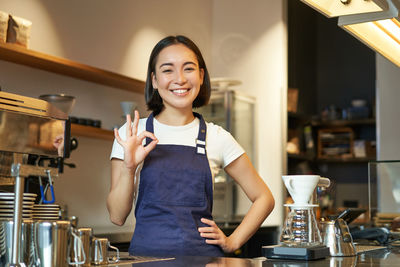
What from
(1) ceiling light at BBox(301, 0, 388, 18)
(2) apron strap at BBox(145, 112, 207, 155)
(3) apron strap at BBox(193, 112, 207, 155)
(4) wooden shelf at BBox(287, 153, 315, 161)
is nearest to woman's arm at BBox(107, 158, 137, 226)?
(2) apron strap at BBox(145, 112, 207, 155)

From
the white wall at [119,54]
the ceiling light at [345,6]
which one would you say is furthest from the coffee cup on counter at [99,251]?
the white wall at [119,54]

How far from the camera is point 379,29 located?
2.26 meters

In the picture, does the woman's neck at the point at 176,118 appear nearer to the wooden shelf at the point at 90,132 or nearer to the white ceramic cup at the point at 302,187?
the white ceramic cup at the point at 302,187

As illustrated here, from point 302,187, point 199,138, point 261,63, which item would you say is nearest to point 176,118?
point 199,138

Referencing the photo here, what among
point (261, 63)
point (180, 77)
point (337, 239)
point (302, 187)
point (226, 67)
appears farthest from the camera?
point (226, 67)

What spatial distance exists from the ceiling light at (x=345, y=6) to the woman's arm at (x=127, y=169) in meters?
0.70

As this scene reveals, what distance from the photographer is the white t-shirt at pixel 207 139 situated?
6.54ft

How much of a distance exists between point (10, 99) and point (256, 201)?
914 millimetres

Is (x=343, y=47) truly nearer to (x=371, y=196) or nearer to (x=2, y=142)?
(x=371, y=196)

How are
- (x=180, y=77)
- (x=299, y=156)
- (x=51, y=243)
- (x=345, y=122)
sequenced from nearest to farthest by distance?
(x=51, y=243) < (x=180, y=77) < (x=299, y=156) < (x=345, y=122)

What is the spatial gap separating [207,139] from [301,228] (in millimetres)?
500

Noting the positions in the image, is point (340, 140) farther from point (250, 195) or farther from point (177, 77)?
point (177, 77)

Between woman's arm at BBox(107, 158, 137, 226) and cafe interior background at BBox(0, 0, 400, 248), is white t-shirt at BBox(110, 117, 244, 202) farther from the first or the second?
cafe interior background at BBox(0, 0, 400, 248)

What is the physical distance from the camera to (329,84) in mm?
6875
